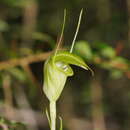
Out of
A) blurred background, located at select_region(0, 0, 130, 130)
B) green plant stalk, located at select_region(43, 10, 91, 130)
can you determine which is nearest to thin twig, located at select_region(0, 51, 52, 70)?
green plant stalk, located at select_region(43, 10, 91, 130)

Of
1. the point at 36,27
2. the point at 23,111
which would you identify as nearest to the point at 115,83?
the point at 36,27

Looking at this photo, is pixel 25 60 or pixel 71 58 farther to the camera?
pixel 25 60

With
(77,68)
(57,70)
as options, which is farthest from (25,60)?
(77,68)

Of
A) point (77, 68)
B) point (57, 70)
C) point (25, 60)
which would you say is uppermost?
point (57, 70)

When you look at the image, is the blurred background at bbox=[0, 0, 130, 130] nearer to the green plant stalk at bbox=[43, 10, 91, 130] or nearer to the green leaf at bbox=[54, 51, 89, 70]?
the green plant stalk at bbox=[43, 10, 91, 130]

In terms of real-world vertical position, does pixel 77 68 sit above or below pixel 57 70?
below

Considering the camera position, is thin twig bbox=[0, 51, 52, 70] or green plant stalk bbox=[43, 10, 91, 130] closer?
green plant stalk bbox=[43, 10, 91, 130]

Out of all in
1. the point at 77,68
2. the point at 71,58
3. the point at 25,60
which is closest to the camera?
the point at 71,58

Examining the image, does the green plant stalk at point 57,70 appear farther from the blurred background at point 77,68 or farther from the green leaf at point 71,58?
the blurred background at point 77,68

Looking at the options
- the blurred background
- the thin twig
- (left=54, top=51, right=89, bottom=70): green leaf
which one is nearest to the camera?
(left=54, top=51, right=89, bottom=70): green leaf

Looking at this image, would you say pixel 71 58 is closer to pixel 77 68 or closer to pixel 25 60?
pixel 25 60

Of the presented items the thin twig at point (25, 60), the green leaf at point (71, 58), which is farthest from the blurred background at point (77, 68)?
the green leaf at point (71, 58)
